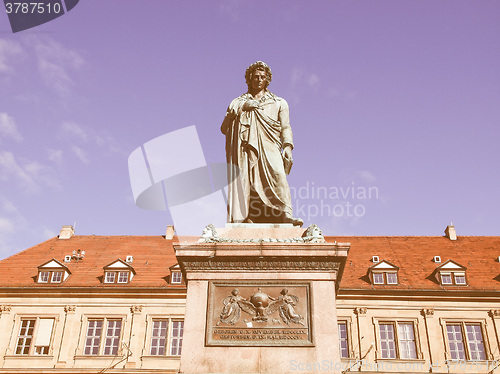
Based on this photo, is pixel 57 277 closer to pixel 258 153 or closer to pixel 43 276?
pixel 43 276

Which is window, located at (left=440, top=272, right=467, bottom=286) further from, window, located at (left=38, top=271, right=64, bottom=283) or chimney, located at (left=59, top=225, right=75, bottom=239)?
chimney, located at (left=59, top=225, right=75, bottom=239)

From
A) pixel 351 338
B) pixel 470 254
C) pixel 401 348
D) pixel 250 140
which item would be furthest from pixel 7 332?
pixel 470 254

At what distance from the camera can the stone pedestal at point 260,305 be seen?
6.10 m

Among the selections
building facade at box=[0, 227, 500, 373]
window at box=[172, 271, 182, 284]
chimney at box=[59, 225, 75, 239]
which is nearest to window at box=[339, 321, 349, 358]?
building facade at box=[0, 227, 500, 373]

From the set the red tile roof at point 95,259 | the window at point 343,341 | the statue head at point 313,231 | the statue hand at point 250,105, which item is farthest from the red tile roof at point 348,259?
the statue head at point 313,231

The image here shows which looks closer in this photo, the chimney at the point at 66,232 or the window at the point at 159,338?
the window at the point at 159,338

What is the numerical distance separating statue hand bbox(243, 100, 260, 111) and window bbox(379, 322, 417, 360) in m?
22.4

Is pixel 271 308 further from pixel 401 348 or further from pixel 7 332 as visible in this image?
pixel 7 332

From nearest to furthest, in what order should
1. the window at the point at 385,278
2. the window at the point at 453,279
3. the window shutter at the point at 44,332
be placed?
1. the window shutter at the point at 44,332
2. the window at the point at 453,279
3. the window at the point at 385,278

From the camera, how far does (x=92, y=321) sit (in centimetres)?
2930

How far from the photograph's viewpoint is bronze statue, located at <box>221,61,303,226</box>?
818 cm

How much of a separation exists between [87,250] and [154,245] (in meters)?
4.43

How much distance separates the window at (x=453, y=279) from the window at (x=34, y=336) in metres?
22.5

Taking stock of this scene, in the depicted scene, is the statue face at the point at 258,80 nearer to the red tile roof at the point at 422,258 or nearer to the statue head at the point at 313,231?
the statue head at the point at 313,231
